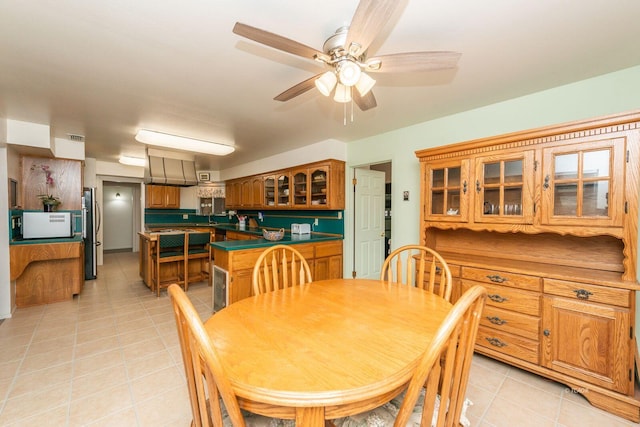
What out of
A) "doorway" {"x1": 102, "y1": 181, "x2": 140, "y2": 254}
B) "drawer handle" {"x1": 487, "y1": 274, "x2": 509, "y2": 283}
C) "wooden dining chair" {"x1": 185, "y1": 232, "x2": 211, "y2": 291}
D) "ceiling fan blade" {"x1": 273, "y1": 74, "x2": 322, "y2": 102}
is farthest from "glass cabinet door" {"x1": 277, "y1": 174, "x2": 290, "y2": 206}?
"doorway" {"x1": 102, "y1": 181, "x2": 140, "y2": 254}

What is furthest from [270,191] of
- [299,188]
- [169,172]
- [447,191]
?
[447,191]

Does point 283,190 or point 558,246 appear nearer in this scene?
point 558,246

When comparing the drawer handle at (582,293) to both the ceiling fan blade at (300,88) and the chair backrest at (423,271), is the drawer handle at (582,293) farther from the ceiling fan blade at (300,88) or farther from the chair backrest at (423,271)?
the ceiling fan blade at (300,88)

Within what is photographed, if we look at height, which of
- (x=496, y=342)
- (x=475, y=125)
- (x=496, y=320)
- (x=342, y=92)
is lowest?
(x=496, y=342)

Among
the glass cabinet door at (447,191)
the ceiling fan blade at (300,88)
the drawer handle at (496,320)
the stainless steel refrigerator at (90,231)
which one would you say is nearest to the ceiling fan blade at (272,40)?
the ceiling fan blade at (300,88)

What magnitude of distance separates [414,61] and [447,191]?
1.52 metres

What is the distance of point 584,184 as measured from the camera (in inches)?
76.3

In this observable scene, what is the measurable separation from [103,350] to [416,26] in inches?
142

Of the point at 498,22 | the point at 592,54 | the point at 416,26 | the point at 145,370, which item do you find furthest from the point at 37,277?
the point at 592,54

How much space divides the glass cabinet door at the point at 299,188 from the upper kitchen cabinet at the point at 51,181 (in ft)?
11.0

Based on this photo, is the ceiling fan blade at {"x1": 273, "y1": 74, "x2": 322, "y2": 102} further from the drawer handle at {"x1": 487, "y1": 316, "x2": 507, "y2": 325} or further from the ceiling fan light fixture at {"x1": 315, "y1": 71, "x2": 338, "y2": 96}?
the drawer handle at {"x1": 487, "y1": 316, "x2": 507, "y2": 325}

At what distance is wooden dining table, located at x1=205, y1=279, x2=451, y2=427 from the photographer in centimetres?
79

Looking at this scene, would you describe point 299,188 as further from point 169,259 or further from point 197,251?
point 169,259

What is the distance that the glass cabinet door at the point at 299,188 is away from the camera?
441 centimetres
